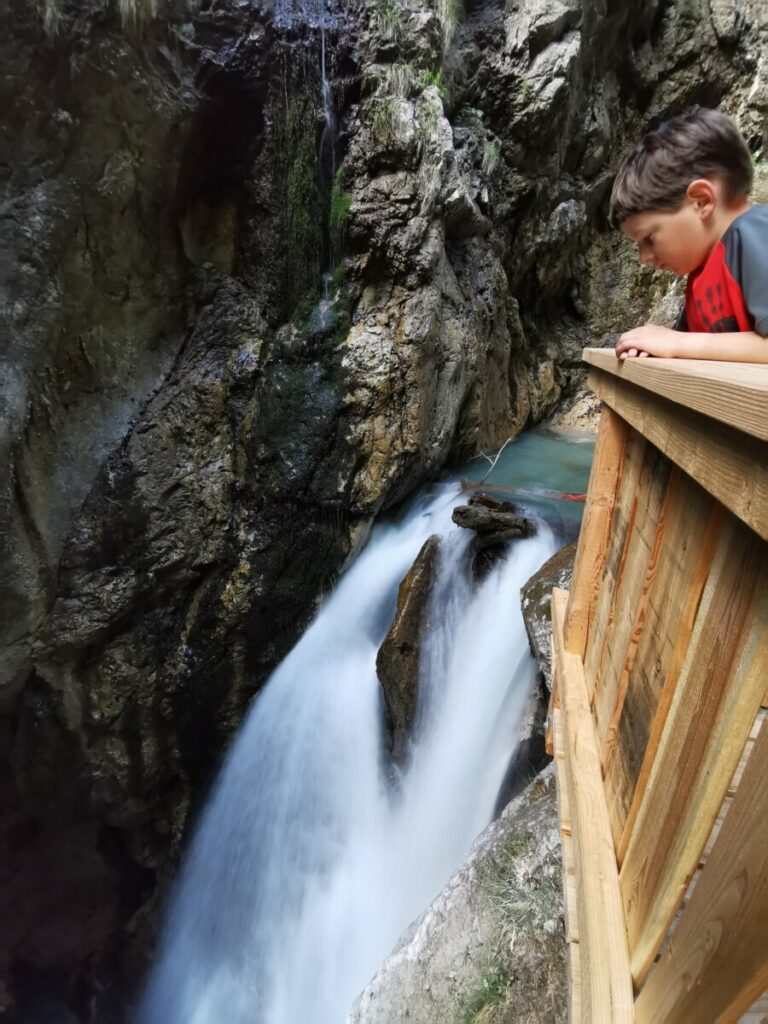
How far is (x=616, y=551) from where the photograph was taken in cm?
175

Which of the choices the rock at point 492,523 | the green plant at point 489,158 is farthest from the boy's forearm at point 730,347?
the green plant at point 489,158

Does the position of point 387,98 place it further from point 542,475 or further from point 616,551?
point 616,551

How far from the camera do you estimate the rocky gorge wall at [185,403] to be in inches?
173

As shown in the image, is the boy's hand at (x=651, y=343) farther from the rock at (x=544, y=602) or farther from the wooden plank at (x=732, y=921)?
the rock at (x=544, y=602)

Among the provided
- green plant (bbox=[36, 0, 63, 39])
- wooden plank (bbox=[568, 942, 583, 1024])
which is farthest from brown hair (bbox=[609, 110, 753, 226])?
green plant (bbox=[36, 0, 63, 39])

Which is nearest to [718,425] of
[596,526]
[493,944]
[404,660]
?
[596,526]

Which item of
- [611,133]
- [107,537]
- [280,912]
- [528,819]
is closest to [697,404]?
[528,819]

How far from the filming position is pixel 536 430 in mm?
9555

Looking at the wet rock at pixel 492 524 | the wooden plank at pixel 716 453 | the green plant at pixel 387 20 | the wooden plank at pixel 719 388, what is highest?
the green plant at pixel 387 20

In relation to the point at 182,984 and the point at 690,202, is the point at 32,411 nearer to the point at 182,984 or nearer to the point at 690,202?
the point at 690,202

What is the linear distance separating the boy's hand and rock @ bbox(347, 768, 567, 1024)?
2.16 m

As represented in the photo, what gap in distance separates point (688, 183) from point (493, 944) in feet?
9.16

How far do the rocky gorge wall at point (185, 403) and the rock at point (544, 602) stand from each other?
2.01 metres

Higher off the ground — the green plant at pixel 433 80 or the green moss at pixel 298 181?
the green plant at pixel 433 80
